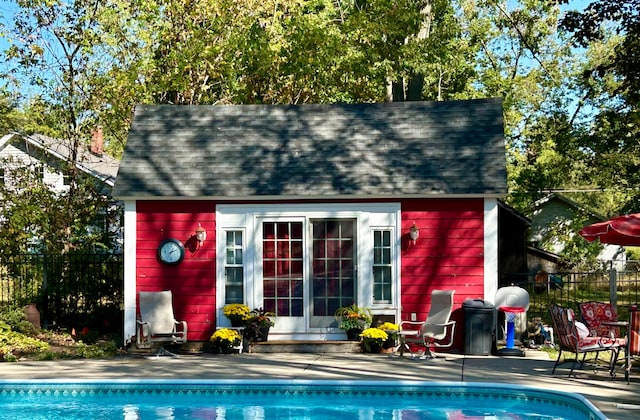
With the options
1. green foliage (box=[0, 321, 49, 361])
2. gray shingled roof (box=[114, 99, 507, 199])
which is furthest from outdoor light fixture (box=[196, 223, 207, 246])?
green foliage (box=[0, 321, 49, 361])

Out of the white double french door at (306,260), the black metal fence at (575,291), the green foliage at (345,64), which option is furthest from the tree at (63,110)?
the black metal fence at (575,291)

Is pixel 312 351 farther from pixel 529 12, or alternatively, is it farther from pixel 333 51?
pixel 529 12

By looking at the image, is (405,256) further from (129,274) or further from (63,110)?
(63,110)

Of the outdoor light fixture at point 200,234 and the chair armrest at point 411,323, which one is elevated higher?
the outdoor light fixture at point 200,234

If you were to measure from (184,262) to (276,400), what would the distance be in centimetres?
440

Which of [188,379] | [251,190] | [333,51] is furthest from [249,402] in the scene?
[333,51]

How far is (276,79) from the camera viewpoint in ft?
82.7

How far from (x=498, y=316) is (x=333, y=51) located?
1269 cm

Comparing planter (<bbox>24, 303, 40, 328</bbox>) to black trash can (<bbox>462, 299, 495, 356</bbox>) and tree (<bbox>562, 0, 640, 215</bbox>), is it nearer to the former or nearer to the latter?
black trash can (<bbox>462, 299, 495, 356</bbox>)

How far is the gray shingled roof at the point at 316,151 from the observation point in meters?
14.1

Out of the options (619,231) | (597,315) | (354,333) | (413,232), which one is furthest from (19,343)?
(619,231)

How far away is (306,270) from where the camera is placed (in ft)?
46.9

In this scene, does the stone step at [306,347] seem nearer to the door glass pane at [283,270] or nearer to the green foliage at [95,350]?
the door glass pane at [283,270]

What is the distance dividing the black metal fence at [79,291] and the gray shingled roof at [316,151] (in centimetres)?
305
